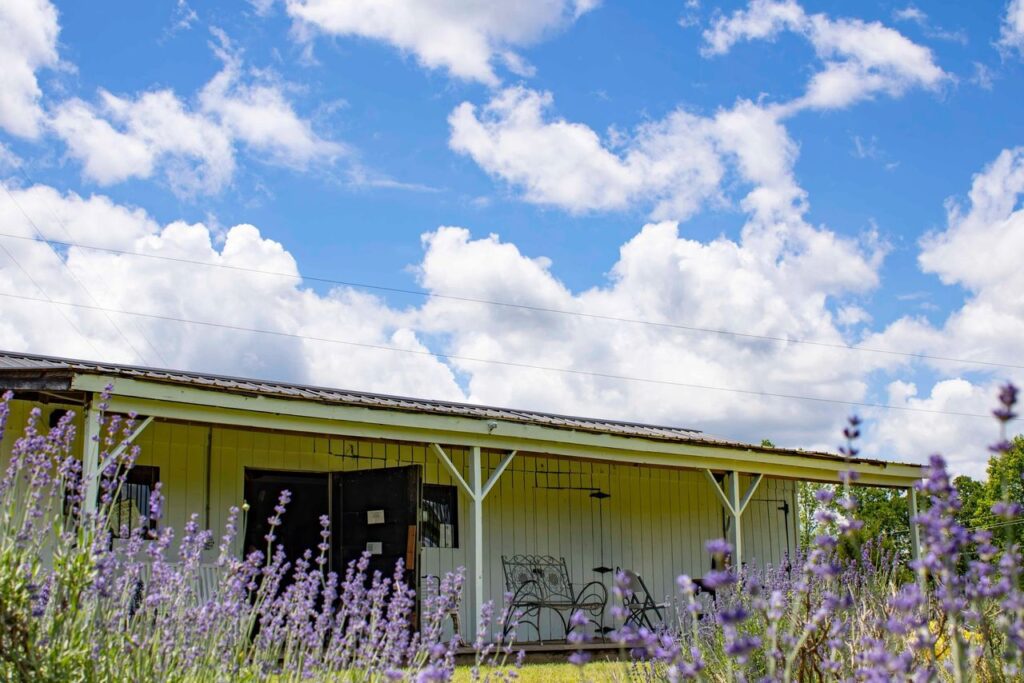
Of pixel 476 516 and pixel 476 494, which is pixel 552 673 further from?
pixel 476 494

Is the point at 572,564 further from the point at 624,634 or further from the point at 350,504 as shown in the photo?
the point at 624,634

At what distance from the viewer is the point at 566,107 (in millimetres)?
16750

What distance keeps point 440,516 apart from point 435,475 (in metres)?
0.51

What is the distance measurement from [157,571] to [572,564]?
10313 mm

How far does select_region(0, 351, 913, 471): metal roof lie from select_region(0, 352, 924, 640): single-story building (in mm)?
25

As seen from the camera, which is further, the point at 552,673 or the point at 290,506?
the point at 290,506

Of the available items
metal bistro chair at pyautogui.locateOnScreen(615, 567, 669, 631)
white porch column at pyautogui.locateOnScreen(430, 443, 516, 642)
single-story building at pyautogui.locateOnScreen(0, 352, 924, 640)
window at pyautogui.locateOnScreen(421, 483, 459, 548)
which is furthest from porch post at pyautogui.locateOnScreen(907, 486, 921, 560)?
white porch column at pyautogui.locateOnScreen(430, 443, 516, 642)

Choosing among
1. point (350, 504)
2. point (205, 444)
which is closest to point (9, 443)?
point (205, 444)

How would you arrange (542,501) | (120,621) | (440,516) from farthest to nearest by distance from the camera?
(542,501) → (440,516) → (120,621)

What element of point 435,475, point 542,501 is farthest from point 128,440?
point 542,501

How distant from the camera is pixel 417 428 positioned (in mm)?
10648

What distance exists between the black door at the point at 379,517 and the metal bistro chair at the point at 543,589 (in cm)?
237

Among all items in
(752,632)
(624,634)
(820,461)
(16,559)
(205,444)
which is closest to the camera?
(624,634)

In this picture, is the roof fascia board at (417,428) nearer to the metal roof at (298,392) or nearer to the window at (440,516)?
the metal roof at (298,392)
